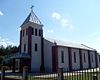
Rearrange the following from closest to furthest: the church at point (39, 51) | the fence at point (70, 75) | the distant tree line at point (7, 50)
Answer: the fence at point (70, 75) < the church at point (39, 51) < the distant tree line at point (7, 50)

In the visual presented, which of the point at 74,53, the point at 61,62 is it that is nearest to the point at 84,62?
the point at 74,53

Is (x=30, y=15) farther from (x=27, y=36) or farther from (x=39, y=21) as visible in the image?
(x=27, y=36)

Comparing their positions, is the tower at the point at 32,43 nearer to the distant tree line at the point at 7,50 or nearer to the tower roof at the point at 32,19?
the tower roof at the point at 32,19

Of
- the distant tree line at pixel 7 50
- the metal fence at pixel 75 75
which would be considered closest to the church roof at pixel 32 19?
the metal fence at pixel 75 75

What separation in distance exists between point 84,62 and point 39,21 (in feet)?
46.2

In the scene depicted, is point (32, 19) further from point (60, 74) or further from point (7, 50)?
point (7, 50)

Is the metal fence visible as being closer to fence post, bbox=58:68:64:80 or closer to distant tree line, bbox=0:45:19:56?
fence post, bbox=58:68:64:80

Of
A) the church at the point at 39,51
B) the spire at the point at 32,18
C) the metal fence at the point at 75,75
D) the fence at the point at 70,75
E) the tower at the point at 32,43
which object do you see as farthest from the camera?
the spire at the point at 32,18

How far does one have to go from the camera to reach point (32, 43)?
3023 cm

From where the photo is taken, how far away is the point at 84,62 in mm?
38219

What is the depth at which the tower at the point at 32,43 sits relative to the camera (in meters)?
29.9

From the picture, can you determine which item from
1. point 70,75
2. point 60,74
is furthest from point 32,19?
point 60,74

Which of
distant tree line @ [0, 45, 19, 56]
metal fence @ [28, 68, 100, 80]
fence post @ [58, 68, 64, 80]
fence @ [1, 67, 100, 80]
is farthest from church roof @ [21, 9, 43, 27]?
distant tree line @ [0, 45, 19, 56]

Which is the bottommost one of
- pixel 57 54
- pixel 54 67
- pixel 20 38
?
pixel 54 67
